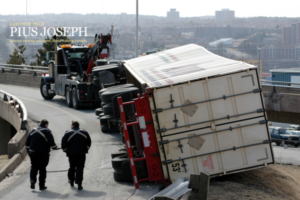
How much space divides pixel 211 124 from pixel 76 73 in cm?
1422

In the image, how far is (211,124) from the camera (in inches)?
309

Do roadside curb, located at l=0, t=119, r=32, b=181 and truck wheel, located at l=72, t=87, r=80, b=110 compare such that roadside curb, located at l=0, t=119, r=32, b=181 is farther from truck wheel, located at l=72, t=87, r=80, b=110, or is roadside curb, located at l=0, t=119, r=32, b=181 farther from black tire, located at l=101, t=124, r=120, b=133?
truck wheel, located at l=72, t=87, r=80, b=110

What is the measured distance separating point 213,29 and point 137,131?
556 ft

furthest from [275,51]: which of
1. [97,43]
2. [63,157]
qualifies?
[63,157]

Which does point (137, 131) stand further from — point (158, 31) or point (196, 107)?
point (158, 31)

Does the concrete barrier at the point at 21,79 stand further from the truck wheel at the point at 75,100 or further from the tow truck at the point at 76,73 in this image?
the truck wheel at the point at 75,100

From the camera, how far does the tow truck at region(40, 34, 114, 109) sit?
61.3ft

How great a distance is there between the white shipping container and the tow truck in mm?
10536

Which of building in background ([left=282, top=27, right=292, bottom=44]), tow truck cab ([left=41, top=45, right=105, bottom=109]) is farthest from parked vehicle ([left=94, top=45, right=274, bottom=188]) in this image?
building in background ([left=282, top=27, right=292, bottom=44])

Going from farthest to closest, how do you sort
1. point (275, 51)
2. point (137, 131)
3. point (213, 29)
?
point (213, 29) → point (275, 51) → point (137, 131)

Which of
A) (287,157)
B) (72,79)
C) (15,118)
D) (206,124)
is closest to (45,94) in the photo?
(72,79)

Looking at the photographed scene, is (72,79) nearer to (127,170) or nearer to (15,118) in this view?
(15,118)

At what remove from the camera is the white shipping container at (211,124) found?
25.7ft

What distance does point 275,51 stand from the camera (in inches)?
5005
